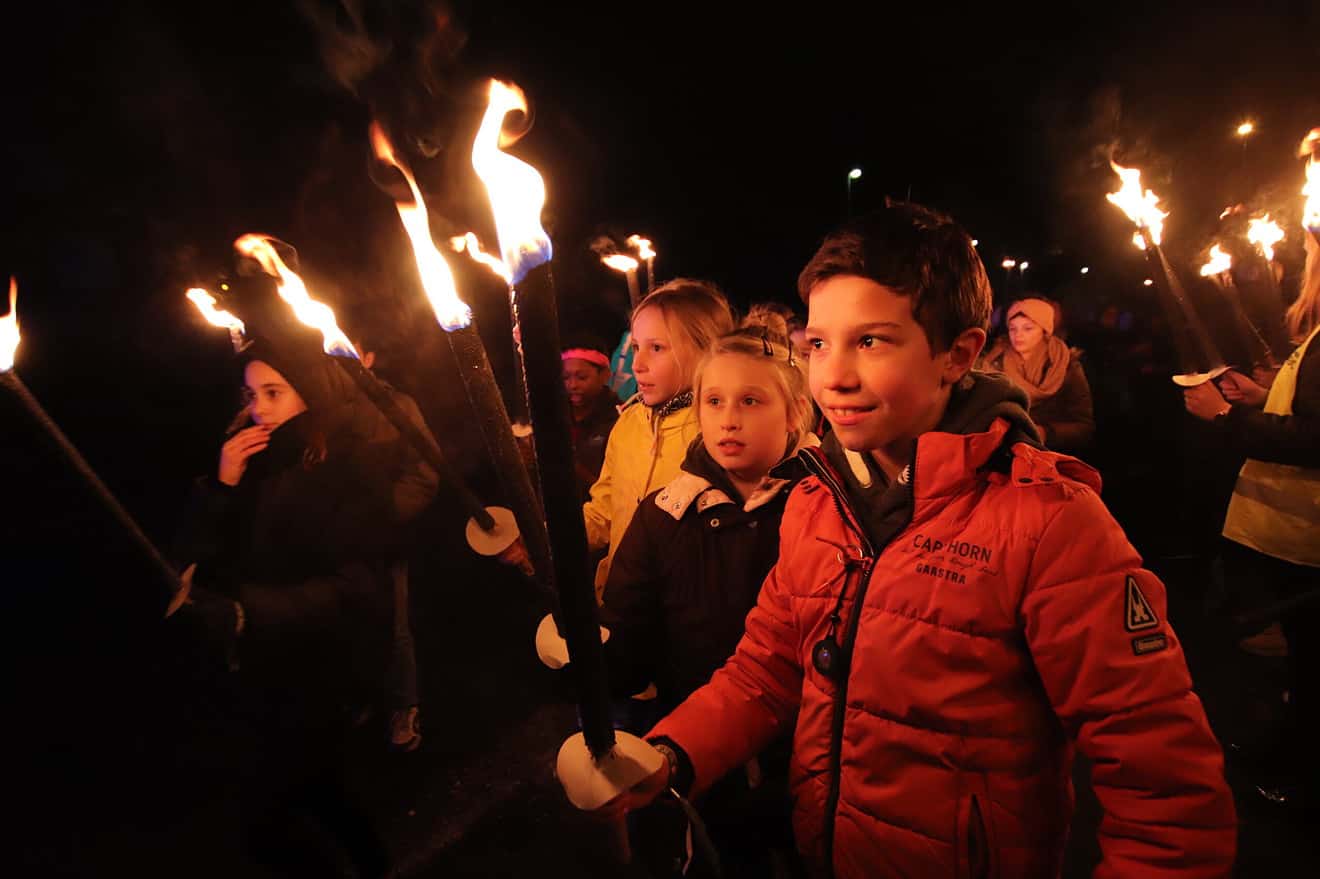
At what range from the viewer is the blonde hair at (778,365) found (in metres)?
2.57

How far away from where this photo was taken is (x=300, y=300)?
2.46 m

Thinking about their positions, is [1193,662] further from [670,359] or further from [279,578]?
[279,578]

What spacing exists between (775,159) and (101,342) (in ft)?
87.2

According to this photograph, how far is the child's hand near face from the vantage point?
3502mm

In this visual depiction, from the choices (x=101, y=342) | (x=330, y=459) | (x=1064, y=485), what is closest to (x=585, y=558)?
(x=1064, y=485)

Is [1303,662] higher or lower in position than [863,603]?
lower

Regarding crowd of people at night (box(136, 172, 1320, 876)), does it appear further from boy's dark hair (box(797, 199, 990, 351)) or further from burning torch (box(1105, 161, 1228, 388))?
burning torch (box(1105, 161, 1228, 388))

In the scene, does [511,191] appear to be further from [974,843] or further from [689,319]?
[689,319]

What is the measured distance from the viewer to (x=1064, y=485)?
1.45m

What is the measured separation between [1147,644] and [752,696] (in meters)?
1.04

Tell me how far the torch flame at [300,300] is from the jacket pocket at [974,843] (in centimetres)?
232

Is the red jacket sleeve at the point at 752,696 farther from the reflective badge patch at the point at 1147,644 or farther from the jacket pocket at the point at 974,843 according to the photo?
the reflective badge patch at the point at 1147,644

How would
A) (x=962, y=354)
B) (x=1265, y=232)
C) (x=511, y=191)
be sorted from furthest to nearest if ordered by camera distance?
(x=1265, y=232) < (x=962, y=354) < (x=511, y=191)

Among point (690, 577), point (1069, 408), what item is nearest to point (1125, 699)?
point (690, 577)
